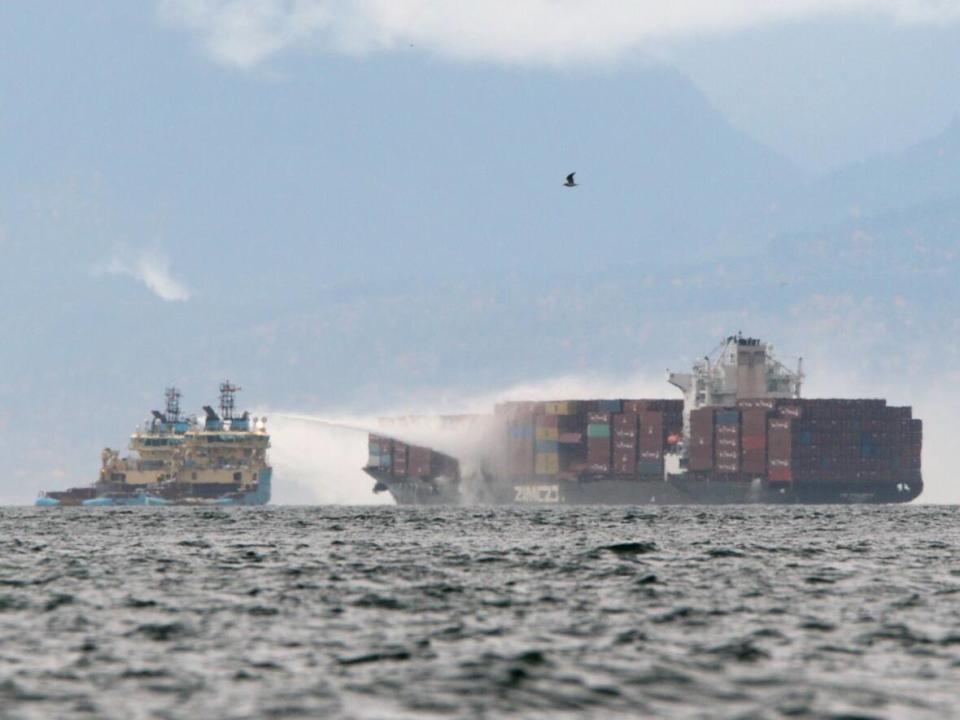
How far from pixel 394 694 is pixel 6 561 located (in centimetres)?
4194

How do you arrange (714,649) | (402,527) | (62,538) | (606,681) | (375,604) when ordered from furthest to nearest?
(402,527)
(62,538)
(375,604)
(714,649)
(606,681)

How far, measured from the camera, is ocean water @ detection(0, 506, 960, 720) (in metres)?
31.6

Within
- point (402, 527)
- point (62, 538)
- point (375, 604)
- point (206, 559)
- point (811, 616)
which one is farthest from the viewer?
point (402, 527)

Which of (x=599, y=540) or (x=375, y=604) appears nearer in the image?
(x=375, y=604)

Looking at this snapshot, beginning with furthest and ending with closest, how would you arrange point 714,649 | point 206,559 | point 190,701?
point 206,559 < point 714,649 < point 190,701

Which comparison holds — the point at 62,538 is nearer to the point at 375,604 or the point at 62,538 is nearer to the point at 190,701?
the point at 375,604

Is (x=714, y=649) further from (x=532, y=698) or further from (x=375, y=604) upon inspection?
(x=375, y=604)

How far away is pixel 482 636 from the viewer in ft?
132

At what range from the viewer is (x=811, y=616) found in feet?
146

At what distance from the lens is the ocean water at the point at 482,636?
1244 inches

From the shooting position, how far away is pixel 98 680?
34156 mm

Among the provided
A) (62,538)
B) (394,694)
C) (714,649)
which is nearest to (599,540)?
(62,538)

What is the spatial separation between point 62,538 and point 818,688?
74024mm

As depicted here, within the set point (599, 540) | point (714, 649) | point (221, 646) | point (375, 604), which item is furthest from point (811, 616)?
point (599, 540)
